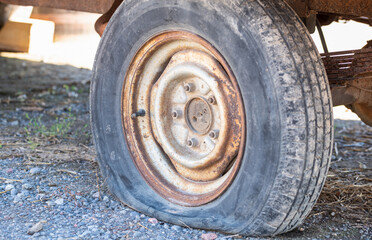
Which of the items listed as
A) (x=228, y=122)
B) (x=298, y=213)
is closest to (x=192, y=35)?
(x=228, y=122)

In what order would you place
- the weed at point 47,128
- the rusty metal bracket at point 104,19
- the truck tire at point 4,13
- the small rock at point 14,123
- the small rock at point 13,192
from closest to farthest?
1. the small rock at point 13,192
2. the rusty metal bracket at point 104,19
3. the weed at point 47,128
4. the small rock at point 14,123
5. the truck tire at point 4,13

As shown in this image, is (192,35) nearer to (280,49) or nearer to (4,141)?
(280,49)

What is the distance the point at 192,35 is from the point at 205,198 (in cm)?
67

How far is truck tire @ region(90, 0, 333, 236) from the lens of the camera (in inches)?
73.0

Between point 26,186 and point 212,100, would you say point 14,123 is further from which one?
point 212,100

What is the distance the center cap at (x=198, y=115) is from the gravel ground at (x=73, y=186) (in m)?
0.43

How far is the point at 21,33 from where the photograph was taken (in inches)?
216

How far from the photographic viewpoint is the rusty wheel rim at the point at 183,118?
6.77ft

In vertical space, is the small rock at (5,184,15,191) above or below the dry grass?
below

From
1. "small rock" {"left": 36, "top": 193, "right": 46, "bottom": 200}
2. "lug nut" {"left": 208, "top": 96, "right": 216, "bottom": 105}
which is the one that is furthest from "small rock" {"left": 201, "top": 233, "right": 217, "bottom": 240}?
"small rock" {"left": 36, "top": 193, "right": 46, "bottom": 200}

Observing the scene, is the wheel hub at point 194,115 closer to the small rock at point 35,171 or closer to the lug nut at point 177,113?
the lug nut at point 177,113

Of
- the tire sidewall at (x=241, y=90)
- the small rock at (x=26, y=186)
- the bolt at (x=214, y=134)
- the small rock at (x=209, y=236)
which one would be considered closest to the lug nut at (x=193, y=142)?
the bolt at (x=214, y=134)

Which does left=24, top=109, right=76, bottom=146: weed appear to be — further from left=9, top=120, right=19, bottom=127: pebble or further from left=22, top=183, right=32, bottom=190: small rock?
left=22, top=183, right=32, bottom=190: small rock

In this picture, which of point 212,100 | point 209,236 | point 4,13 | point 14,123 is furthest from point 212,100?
point 4,13
